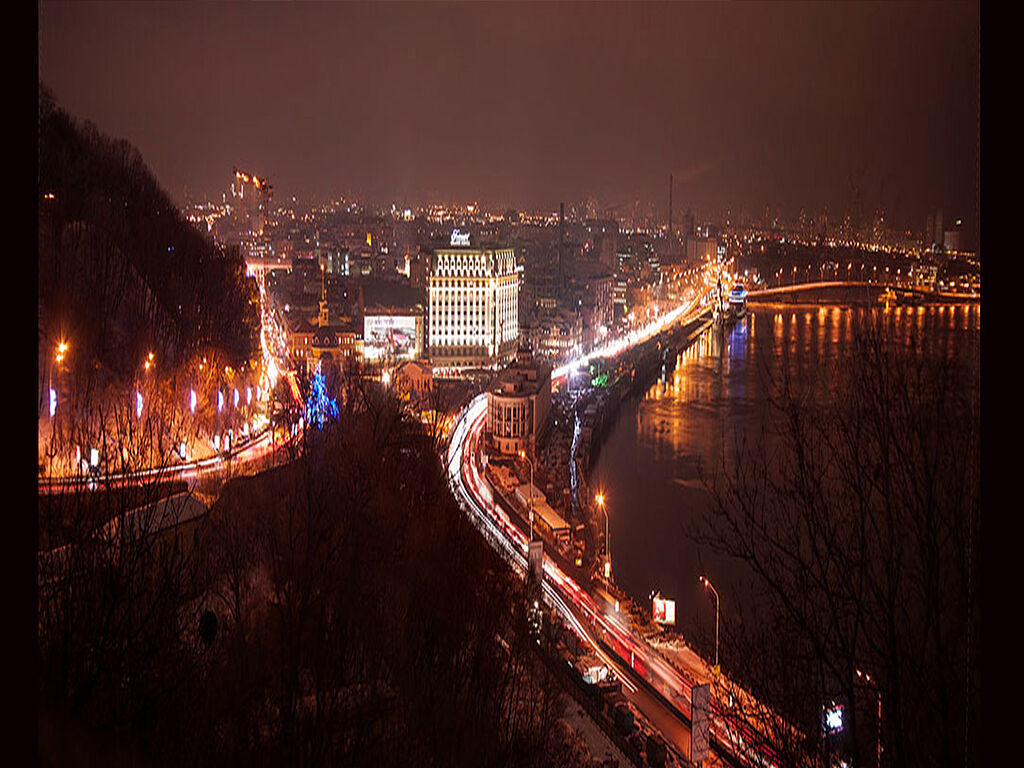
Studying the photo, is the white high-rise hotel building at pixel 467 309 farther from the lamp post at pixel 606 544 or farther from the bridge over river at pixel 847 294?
the lamp post at pixel 606 544

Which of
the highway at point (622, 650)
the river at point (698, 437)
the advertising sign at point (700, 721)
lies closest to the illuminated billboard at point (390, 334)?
the river at point (698, 437)

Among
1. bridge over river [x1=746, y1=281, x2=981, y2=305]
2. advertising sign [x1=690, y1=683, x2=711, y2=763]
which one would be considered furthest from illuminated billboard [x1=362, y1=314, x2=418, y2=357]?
advertising sign [x1=690, y1=683, x2=711, y2=763]

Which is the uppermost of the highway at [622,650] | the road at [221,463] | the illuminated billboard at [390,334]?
the illuminated billboard at [390,334]

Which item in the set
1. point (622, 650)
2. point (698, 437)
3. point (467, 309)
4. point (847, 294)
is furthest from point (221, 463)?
point (467, 309)

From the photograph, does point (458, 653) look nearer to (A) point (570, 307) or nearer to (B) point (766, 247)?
(B) point (766, 247)

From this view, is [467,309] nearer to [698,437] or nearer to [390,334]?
[390,334]

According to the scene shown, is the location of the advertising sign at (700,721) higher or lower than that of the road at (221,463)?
lower

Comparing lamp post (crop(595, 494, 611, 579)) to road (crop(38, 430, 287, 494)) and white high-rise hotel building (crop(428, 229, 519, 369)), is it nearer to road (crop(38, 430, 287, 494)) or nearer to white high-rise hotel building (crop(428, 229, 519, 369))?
road (crop(38, 430, 287, 494))
